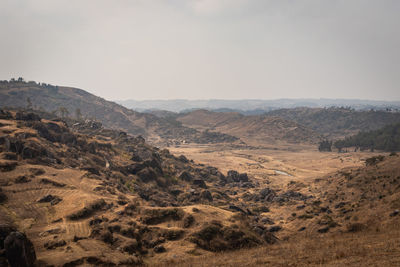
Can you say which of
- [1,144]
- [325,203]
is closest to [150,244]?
[1,144]

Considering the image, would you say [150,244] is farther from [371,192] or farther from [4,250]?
[371,192]

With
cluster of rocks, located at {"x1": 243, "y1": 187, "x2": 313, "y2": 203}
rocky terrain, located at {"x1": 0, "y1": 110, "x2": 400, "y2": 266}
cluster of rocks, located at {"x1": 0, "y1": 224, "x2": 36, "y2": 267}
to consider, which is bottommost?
cluster of rocks, located at {"x1": 243, "y1": 187, "x2": 313, "y2": 203}

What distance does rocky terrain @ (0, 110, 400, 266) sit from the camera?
27094 millimetres

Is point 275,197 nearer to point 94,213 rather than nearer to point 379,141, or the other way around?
point 94,213

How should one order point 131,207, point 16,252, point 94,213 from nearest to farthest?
point 16,252 < point 94,213 < point 131,207

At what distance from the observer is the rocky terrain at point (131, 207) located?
27.1 m

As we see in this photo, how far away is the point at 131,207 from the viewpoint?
1462 inches

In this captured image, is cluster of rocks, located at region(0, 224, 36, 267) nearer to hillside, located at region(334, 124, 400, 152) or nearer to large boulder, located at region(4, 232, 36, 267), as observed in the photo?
large boulder, located at region(4, 232, 36, 267)

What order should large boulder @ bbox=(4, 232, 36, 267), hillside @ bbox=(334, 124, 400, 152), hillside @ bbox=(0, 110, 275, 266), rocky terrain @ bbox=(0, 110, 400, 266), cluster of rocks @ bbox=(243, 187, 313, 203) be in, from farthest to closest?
hillside @ bbox=(334, 124, 400, 152) < cluster of rocks @ bbox=(243, 187, 313, 203) < rocky terrain @ bbox=(0, 110, 400, 266) < hillside @ bbox=(0, 110, 275, 266) < large boulder @ bbox=(4, 232, 36, 267)

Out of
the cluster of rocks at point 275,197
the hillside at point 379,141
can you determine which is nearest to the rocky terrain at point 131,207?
the cluster of rocks at point 275,197

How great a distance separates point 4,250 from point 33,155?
34.5 meters

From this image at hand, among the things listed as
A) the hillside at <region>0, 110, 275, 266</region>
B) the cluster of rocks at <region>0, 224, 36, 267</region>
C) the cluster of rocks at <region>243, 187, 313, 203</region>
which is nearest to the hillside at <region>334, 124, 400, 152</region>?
the cluster of rocks at <region>243, 187, 313, 203</region>

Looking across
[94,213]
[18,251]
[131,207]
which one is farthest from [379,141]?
[18,251]

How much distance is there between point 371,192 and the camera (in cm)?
5391
